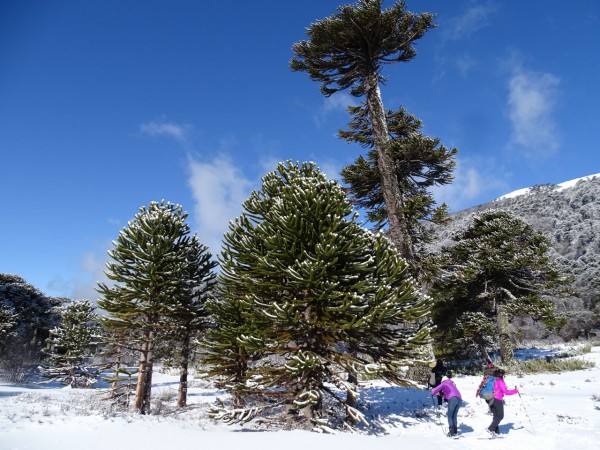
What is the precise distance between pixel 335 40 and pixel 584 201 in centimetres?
5939

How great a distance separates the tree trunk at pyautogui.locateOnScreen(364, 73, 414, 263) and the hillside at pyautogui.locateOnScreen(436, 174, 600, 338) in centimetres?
433

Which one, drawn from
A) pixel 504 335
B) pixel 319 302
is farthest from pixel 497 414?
pixel 504 335

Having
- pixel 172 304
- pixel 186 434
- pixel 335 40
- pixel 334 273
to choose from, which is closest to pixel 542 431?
pixel 334 273

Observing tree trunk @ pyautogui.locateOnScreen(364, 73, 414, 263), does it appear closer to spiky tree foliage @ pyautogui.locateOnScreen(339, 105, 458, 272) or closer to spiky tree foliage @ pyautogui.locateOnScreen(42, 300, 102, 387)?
spiky tree foliage @ pyautogui.locateOnScreen(339, 105, 458, 272)

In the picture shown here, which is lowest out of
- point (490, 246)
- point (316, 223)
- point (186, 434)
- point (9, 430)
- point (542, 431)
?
point (542, 431)

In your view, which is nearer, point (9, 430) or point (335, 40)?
point (9, 430)

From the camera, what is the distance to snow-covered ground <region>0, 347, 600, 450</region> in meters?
5.06

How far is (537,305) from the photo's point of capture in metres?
17.2

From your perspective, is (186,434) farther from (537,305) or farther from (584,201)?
(584,201)

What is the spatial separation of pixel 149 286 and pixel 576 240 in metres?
48.8

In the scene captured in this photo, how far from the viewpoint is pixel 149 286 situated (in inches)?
500

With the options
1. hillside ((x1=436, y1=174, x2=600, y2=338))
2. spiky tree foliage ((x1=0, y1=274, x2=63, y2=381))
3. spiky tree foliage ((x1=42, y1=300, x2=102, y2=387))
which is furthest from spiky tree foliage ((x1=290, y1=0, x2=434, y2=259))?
spiky tree foliage ((x1=0, y1=274, x2=63, y2=381))

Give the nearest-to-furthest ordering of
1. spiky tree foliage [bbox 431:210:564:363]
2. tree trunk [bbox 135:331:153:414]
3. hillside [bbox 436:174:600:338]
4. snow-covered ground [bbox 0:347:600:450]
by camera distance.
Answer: snow-covered ground [bbox 0:347:600:450]
tree trunk [bbox 135:331:153:414]
spiky tree foliage [bbox 431:210:564:363]
hillside [bbox 436:174:600:338]

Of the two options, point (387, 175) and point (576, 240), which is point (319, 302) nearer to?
point (387, 175)
